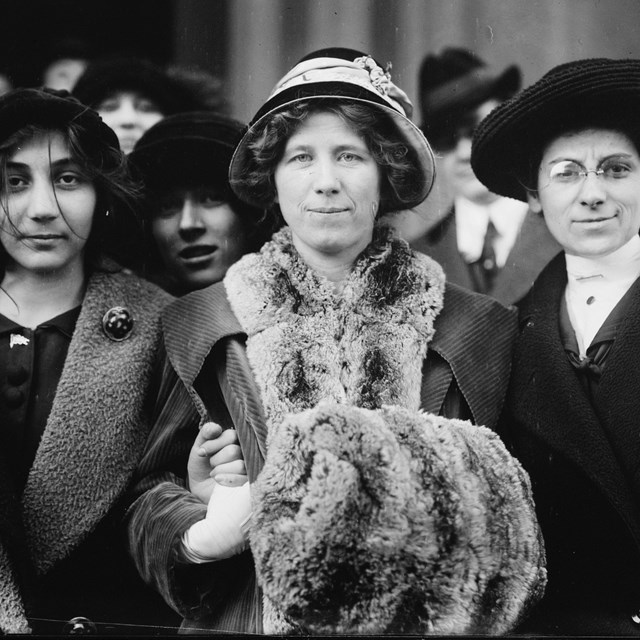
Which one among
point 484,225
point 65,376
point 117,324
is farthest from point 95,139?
point 484,225

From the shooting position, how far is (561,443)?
2.72 meters

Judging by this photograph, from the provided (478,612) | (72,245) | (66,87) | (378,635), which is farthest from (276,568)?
(66,87)

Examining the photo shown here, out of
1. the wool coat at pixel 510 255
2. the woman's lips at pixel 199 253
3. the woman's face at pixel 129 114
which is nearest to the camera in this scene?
the wool coat at pixel 510 255

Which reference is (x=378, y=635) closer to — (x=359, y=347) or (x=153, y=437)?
(x=359, y=347)

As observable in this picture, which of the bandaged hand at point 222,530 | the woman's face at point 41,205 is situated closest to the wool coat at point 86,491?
the woman's face at point 41,205

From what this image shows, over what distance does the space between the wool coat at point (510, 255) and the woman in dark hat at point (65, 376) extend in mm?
969

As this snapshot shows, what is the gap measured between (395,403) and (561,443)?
526mm

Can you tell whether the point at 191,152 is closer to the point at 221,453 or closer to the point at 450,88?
the point at 450,88

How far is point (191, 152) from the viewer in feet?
10.3

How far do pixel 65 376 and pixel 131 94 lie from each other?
41.5 inches

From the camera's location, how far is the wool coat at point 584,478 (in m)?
2.66

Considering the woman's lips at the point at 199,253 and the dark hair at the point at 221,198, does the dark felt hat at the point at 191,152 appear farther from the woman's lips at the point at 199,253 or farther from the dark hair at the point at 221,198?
the woman's lips at the point at 199,253

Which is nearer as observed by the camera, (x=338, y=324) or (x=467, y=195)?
(x=338, y=324)

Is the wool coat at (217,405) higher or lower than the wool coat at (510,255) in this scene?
lower
